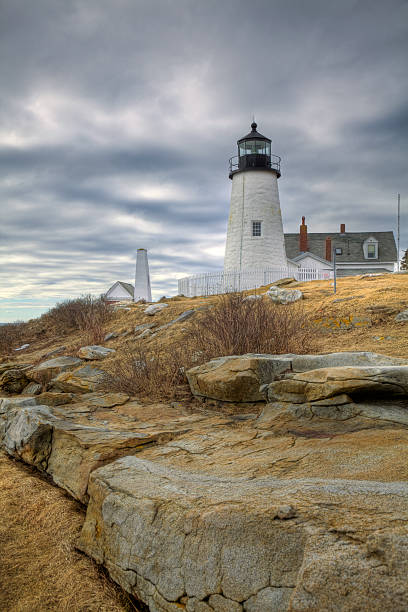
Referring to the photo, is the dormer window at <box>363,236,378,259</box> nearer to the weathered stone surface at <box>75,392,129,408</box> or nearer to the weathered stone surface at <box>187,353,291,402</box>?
the weathered stone surface at <box>187,353,291,402</box>

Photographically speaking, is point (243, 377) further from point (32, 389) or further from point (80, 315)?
point (80, 315)

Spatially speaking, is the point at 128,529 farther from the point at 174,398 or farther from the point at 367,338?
the point at 367,338

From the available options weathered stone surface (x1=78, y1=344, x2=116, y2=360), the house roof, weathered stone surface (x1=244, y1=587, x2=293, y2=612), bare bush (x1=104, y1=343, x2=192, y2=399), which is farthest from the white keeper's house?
weathered stone surface (x1=244, y1=587, x2=293, y2=612)

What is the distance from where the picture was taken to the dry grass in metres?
2.83

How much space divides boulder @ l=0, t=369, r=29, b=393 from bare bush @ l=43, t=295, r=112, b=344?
19.8 ft

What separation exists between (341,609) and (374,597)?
15 centimetres

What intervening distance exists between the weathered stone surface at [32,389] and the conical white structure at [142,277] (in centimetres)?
1838

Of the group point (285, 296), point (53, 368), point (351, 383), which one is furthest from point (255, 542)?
point (285, 296)

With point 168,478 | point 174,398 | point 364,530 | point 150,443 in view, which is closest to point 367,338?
point 174,398

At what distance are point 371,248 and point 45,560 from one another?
3780cm

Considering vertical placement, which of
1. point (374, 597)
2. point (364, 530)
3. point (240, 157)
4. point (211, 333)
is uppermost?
point (240, 157)

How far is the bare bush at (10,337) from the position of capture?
16734 mm

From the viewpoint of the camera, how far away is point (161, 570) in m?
2.68

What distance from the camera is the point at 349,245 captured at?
1473 inches
